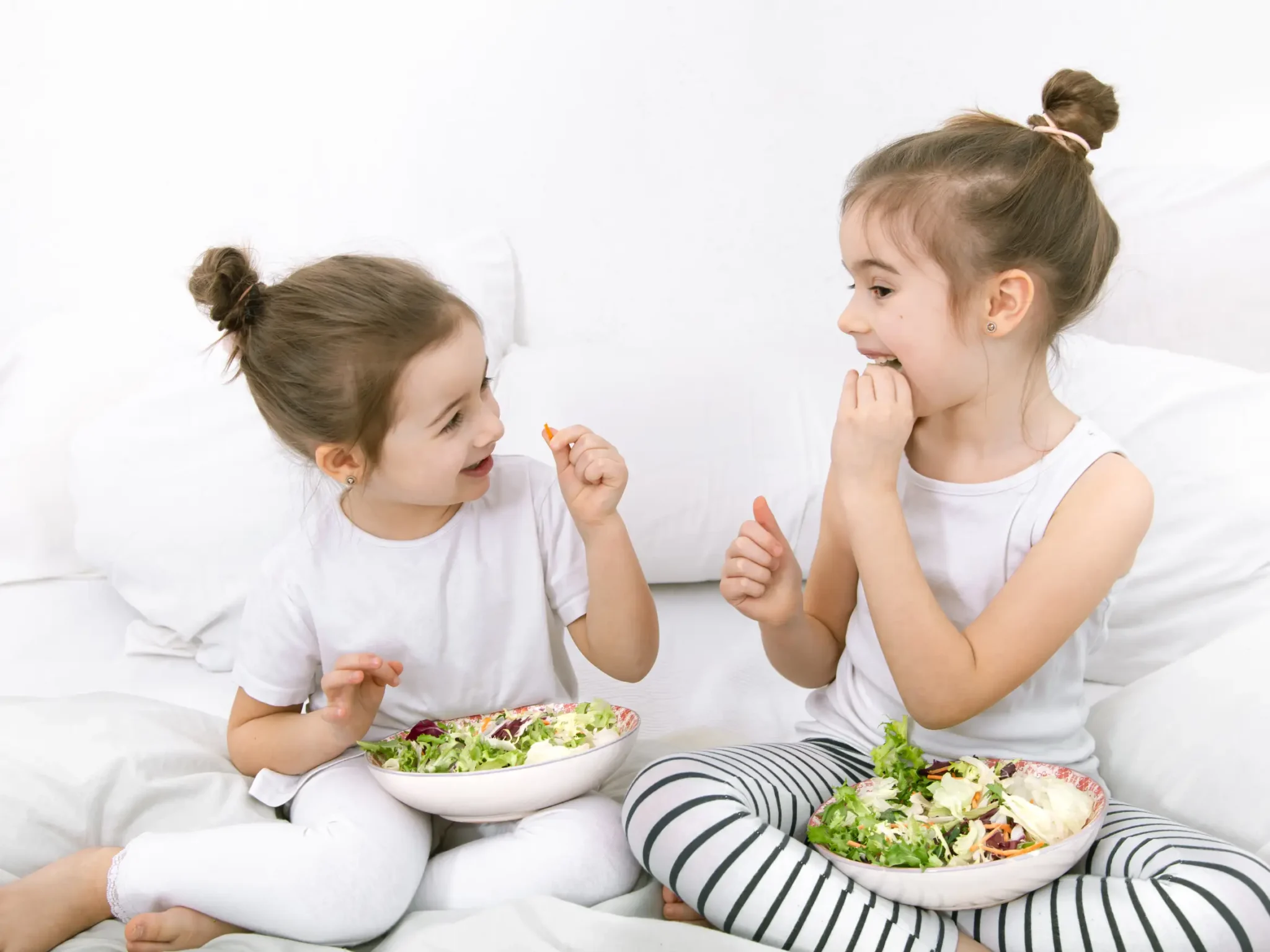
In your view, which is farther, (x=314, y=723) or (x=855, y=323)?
(x=314, y=723)

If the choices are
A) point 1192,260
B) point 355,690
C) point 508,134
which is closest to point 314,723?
point 355,690

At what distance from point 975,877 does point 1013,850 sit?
0.12ft

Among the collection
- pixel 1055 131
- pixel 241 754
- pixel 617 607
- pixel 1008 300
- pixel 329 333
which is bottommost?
pixel 241 754

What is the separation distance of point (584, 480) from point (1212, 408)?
762mm

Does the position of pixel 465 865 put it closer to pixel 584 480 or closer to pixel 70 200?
pixel 584 480

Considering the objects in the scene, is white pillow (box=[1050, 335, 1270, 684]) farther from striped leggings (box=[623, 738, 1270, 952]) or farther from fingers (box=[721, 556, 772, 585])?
fingers (box=[721, 556, 772, 585])

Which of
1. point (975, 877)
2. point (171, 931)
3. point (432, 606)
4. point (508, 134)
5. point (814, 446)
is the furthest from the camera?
point (508, 134)

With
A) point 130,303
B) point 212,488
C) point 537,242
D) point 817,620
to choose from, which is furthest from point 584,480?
point 130,303

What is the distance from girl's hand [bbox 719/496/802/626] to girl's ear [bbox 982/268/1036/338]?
252mm

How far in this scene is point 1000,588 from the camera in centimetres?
101

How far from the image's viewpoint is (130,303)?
184 centimetres

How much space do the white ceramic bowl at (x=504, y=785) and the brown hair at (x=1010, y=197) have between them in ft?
1.60

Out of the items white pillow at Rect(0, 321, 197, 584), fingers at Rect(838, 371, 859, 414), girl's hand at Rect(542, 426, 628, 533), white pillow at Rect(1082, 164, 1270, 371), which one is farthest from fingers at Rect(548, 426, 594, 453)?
white pillow at Rect(0, 321, 197, 584)

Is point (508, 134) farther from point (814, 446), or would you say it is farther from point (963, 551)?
point (963, 551)
